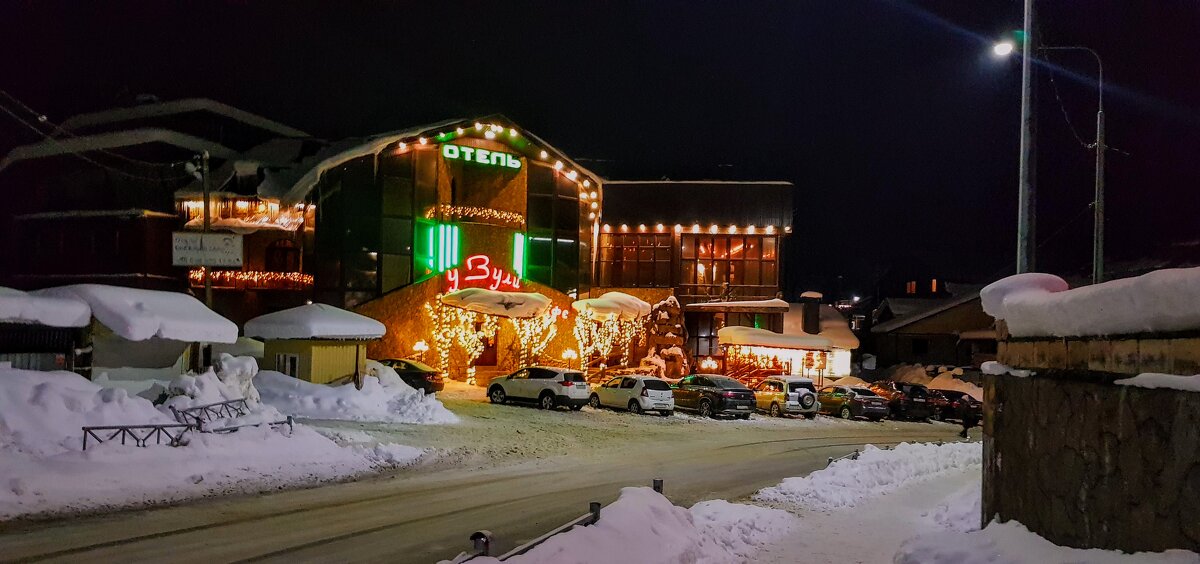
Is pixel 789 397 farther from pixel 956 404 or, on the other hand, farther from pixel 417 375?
pixel 417 375

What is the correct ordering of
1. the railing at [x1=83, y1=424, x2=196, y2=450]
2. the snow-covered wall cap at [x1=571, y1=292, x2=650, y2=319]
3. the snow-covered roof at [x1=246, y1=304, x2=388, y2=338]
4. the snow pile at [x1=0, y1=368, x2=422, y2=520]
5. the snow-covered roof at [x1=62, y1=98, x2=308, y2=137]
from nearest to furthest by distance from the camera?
the snow pile at [x1=0, y1=368, x2=422, y2=520] → the railing at [x1=83, y1=424, x2=196, y2=450] → the snow-covered roof at [x1=246, y1=304, x2=388, y2=338] → the snow-covered wall cap at [x1=571, y1=292, x2=650, y2=319] → the snow-covered roof at [x1=62, y1=98, x2=308, y2=137]

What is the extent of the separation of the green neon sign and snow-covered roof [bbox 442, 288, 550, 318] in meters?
6.63

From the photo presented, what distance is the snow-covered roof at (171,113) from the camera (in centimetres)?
4619

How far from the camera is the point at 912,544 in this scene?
34.1 feet

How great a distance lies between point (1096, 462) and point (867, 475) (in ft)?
33.1

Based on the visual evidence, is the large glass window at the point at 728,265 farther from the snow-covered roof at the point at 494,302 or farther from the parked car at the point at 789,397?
the parked car at the point at 789,397

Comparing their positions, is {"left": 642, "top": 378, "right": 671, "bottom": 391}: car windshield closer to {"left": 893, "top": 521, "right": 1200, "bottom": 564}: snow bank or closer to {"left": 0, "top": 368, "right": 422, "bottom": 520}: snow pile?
{"left": 0, "top": 368, "right": 422, "bottom": 520}: snow pile

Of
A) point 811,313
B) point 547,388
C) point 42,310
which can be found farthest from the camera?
point 811,313

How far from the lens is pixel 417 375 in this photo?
3331cm

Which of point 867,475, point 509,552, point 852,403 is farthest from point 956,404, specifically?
point 509,552

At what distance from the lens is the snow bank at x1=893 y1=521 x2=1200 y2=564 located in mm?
6676

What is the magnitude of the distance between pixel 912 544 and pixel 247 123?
44.9 metres

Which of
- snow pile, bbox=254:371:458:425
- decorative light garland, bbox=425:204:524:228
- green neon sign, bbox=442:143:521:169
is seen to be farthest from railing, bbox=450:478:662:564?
green neon sign, bbox=442:143:521:169

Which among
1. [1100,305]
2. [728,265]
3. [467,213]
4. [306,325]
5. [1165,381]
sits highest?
[467,213]
